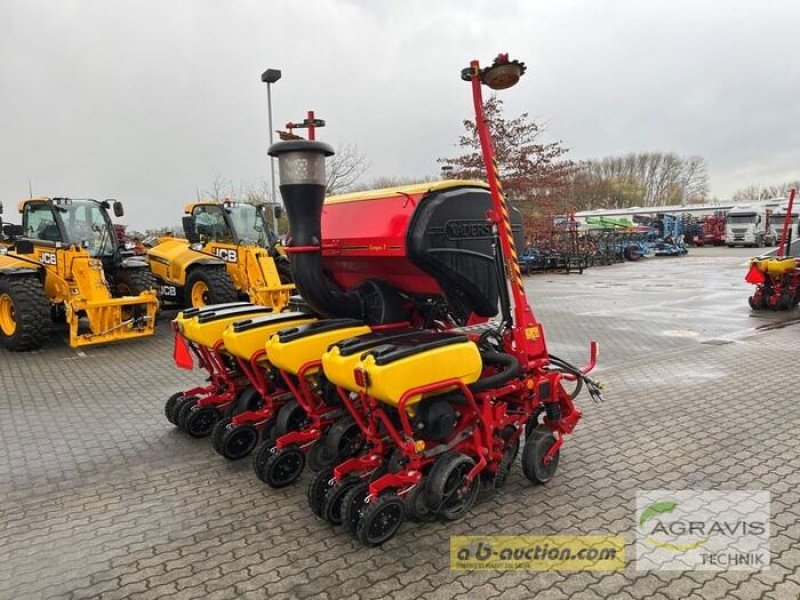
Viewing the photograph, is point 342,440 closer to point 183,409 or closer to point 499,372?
point 499,372

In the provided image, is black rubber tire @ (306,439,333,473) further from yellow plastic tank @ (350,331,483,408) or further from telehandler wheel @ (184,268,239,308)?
telehandler wheel @ (184,268,239,308)

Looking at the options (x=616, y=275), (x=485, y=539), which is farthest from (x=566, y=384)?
(x=616, y=275)

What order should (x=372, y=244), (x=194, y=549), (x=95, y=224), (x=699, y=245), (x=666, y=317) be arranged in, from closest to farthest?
1. (x=194, y=549)
2. (x=372, y=244)
3. (x=95, y=224)
4. (x=666, y=317)
5. (x=699, y=245)

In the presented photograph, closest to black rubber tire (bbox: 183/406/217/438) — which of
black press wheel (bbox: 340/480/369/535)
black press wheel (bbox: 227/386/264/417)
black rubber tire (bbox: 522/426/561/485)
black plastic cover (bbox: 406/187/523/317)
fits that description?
black press wheel (bbox: 227/386/264/417)

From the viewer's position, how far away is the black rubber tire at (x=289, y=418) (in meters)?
3.94

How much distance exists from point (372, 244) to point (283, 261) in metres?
7.97

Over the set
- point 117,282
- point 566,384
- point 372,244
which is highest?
point 372,244

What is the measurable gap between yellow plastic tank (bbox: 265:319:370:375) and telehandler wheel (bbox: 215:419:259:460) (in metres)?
0.86

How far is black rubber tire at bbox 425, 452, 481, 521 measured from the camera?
3.04 meters

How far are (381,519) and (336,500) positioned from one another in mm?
339

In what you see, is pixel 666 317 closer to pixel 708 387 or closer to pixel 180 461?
pixel 708 387

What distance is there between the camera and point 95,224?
388 inches

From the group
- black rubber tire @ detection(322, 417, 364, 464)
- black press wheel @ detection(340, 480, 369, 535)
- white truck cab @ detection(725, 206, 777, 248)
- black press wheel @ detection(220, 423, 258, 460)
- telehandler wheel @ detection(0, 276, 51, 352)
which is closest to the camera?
black press wheel @ detection(340, 480, 369, 535)

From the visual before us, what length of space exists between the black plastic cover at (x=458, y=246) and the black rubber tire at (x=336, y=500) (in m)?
1.37
